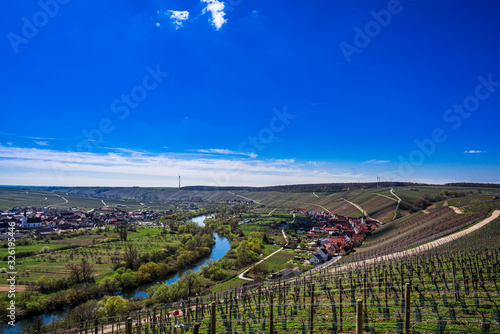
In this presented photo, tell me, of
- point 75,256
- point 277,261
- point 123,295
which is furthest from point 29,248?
point 277,261

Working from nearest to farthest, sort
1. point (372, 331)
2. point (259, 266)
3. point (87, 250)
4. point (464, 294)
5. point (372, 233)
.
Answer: point (372, 331)
point (464, 294)
point (259, 266)
point (87, 250)
point (372, 233)

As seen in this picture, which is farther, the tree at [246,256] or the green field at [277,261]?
the tree at [246,256]

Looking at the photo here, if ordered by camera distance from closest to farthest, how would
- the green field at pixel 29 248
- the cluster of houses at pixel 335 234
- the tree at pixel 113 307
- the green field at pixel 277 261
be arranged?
the tree at pixel 113 307
the green field at pixel 277 261
the cluster of houses at pixel 335 234
the green field at pixel 29 248

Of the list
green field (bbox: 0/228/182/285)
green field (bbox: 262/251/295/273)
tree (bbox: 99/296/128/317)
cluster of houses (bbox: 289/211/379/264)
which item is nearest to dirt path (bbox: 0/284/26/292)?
green field (bbox: 0/228/182/285)

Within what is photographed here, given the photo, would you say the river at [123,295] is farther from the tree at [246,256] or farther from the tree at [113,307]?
the tree at [246,256]

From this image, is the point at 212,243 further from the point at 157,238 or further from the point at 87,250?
the point at 87,250

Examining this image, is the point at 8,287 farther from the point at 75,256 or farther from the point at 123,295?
the point at 75,256

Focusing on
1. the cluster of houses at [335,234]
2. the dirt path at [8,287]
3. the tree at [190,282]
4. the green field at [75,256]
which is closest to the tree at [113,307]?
the tree at [190,282]

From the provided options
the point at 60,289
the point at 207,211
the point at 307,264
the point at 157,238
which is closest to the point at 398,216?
the point at 307,264

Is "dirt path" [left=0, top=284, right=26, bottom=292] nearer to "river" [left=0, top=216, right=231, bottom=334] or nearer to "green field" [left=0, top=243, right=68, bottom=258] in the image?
"river" [left=0, top=216, right=231, bottom=334]
